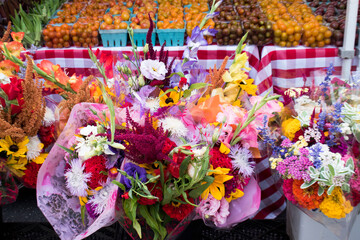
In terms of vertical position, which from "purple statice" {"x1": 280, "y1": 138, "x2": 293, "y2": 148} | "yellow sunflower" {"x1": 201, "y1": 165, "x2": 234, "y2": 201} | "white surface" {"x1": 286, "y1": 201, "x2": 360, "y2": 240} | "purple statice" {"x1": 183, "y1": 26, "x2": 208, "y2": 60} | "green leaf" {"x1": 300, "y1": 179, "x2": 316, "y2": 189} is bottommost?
"white surface" {"x1": 286, "y1": 201, "x2": 360, "y2": 240}

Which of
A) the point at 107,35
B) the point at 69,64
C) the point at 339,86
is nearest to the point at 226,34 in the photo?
the point at 107,35

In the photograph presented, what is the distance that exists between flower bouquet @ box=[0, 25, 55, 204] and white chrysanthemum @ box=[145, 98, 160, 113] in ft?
1.00

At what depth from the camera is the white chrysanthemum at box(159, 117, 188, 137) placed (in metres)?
0.81

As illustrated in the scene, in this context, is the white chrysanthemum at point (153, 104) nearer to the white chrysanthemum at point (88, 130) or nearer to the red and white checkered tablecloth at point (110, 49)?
the white chrysanthemum at point (88, 130)

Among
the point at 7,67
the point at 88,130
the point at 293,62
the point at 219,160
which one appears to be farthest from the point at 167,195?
the point at 293,62

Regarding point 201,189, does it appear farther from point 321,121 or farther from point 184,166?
point 321,121

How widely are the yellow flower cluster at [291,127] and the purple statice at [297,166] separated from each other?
68 millimetres

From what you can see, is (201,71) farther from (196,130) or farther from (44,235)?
(44,235)

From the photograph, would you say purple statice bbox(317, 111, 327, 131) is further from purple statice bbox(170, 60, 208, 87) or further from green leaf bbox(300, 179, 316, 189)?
purple statice bbox(170, 60, 208, 87)

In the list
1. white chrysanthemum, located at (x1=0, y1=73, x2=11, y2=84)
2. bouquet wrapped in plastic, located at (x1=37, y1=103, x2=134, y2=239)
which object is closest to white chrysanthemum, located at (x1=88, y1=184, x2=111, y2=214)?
bouquet wrapped in plastic, located at (x1=37, y1=103, x2=134, y2=239)

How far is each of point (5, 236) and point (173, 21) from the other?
6.22 feet

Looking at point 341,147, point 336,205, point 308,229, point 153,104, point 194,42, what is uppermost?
point 194,42

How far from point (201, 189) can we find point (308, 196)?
0.87 feet

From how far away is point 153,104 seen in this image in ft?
2.95
